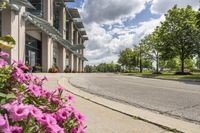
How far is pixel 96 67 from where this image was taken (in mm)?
178625

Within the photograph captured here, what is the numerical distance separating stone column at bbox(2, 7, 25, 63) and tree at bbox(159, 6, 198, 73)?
3296 cm

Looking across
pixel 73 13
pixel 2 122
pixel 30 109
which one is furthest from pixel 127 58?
pixel 2 122

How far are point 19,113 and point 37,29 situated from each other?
131ft

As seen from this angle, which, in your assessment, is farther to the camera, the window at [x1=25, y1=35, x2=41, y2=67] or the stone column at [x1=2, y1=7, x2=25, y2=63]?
the window at [x1=25, y1=35, x2=41, y2=67]

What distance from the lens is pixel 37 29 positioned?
40.8 meters

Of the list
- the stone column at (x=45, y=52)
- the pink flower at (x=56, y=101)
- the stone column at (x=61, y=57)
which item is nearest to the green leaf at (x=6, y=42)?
the pink flower at (x=56, y=101)

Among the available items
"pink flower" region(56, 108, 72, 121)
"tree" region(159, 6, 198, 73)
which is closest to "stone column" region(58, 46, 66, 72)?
"tree" region(159, 6, 198, 73)

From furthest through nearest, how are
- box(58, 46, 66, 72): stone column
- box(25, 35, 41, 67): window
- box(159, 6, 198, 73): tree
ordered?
box(58, 46, 66, 72): stone column → box(159, 6, 198, 73): tree → box(25, 35, 41, 67): window

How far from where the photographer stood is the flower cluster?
1699mm

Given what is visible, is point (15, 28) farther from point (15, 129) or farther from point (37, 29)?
point (15, 129)

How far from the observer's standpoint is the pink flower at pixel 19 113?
1637mm

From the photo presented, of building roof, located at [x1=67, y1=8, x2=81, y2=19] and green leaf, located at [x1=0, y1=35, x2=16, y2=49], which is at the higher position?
building roof, located at [x1=67, y1=8, x2=81, y2=19]

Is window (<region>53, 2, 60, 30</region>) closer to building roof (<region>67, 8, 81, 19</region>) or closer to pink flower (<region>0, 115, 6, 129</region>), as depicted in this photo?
building roof (<region>67, 8, 81, 19</region>)

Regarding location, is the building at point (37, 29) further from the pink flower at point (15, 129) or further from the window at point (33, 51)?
the pink flower at point (15, 129)
